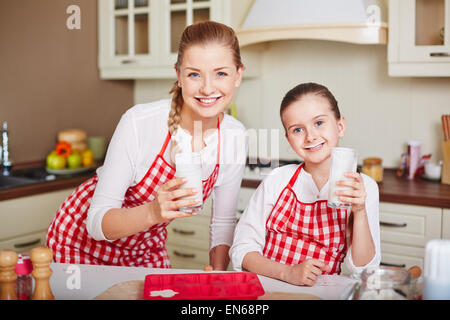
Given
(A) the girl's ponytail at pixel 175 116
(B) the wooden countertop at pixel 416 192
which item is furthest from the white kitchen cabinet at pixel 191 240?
(A) the girl's ponytail at pixel 175 116

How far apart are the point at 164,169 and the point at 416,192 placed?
1194 millimetres

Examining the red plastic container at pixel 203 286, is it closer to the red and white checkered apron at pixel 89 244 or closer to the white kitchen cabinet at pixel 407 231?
the red and white checkered apron at pixel 89 244

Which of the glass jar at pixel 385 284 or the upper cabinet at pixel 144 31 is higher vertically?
the upper cabinet at pixel 144 31

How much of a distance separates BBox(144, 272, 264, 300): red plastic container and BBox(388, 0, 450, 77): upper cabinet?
155 cm

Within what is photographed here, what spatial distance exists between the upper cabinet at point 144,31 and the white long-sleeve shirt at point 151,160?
1315 mm

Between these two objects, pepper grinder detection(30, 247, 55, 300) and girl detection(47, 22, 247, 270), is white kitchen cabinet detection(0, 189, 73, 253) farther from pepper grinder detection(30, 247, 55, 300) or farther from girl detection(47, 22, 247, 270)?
pepper grinder detection(30, 247, 55, 300)

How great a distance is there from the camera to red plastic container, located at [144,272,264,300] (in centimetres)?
87

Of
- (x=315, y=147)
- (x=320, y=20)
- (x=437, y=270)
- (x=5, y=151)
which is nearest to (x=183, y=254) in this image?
(x=5, y=151)

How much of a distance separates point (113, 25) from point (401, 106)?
1632 millimetres

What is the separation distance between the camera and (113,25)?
115 inches

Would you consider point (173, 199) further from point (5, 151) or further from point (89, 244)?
point (5, 151)

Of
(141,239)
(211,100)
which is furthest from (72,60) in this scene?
(211,100)

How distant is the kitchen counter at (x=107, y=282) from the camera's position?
3.12ft

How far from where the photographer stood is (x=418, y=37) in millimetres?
2178
